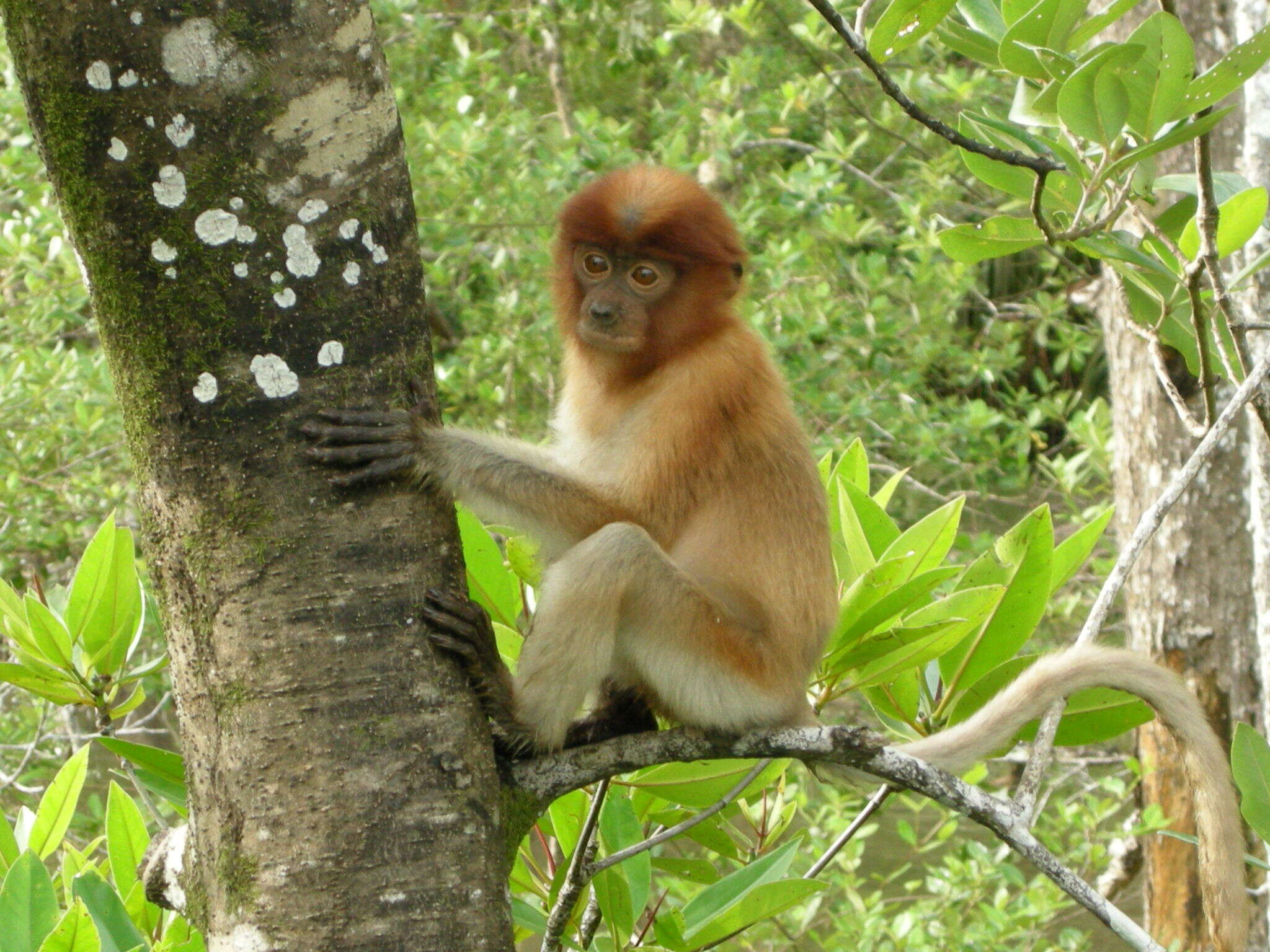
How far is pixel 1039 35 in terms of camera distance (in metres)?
2.33

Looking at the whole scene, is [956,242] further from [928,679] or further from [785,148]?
[785,148]

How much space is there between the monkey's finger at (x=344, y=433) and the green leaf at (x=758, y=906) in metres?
1.17

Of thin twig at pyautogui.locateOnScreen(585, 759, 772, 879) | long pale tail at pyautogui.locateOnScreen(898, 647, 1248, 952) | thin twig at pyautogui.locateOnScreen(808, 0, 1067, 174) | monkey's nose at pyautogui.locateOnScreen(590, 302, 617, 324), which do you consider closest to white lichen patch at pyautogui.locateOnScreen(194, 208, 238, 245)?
thin twig at pyautogui.locateOnScreen(808, 0, 1067, 174)

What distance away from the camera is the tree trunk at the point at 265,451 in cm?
206

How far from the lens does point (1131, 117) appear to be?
7.63 ft

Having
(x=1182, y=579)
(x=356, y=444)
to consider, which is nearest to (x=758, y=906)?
(x=356, y=444)

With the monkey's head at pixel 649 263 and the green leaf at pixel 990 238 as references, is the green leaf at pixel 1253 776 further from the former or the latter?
the monkey's head at pixel 649 263

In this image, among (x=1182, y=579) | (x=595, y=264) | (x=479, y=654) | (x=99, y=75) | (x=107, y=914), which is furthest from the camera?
(x=1182, y=579)

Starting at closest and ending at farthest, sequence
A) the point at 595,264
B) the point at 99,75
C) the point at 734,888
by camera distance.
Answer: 1. the point at 99,75
2. the point at 734,888
3. the point at 595,264

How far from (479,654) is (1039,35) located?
156 centimetres

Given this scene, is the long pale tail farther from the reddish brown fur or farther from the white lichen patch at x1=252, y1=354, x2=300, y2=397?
the reddish brown fur

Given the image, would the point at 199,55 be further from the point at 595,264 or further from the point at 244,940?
the point at 595,264

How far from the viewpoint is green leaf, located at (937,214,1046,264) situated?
8.72 ft

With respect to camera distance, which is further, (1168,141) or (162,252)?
(1168,141)
